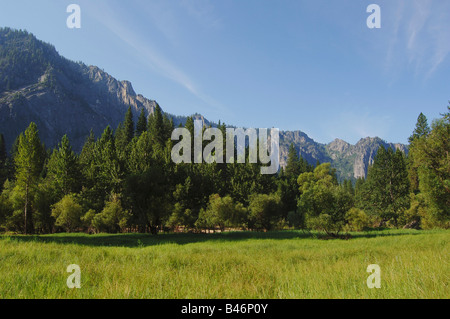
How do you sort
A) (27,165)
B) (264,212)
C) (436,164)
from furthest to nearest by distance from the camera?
(264,212)
(27,165)
(436,164)

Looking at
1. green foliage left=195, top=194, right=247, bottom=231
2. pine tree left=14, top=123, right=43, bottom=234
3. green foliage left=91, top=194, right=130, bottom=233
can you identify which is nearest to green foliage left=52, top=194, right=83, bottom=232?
green foliage left=91, top=194, right=130, bottom=233

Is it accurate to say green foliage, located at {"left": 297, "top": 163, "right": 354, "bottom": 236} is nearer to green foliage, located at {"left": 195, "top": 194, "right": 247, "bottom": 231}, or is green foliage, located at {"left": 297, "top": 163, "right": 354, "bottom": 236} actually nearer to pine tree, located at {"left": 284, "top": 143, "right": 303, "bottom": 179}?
green foliage, located at {"left": 195, "top": 194, "right": 247, "bottom": 231}

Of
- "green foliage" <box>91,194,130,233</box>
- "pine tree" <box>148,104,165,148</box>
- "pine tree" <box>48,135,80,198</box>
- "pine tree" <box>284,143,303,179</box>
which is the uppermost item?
"pine tree" <box>148,104,165,148</box>

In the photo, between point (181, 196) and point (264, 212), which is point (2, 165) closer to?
point (181, 196)

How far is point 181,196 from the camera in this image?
43875 millimetres

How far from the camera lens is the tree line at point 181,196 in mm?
30578

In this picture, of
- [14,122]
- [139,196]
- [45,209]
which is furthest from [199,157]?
[14,122]

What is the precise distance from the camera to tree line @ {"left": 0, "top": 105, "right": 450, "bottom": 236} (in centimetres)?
3058

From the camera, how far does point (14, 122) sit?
188750mm

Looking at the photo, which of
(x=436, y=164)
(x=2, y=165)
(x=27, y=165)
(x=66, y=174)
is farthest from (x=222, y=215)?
(x=2, y=165)

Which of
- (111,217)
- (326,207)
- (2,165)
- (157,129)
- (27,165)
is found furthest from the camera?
(2,165)
